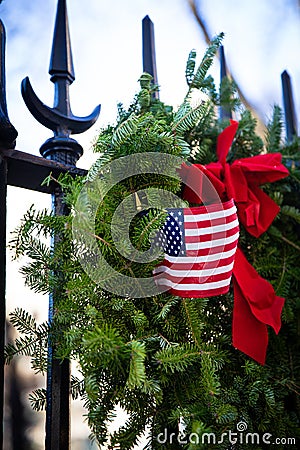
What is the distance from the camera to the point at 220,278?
25.0 inches

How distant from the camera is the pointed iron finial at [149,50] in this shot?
92 centimetres

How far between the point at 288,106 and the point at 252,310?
65 cm

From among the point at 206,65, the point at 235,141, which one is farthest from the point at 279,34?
the point at 206,65

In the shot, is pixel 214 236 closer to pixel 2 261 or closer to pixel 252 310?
pixel 252 310

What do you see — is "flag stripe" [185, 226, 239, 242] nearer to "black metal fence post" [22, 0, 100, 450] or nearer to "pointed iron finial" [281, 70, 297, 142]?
"black metal fence post" [22, 0, 100, 450]

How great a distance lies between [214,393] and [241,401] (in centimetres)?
12

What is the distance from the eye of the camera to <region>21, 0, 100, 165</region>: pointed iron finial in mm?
746

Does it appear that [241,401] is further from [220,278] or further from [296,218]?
[296,218]

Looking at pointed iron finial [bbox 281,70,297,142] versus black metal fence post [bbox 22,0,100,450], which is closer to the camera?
black metal fence post [bbox 22,0,100,450]

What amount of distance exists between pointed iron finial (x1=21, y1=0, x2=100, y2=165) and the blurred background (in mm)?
38

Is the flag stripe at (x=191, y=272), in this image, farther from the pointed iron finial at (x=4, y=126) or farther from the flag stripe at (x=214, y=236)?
the pointed iron finial at (x=4, y=126)

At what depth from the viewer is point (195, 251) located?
0.63 meters

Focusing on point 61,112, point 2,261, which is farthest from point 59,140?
point 2,261

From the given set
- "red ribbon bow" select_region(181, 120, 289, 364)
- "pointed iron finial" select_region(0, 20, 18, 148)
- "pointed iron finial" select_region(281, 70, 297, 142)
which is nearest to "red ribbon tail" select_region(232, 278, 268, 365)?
"red ribbon bow" select_region(181, 120, 289, 364)
